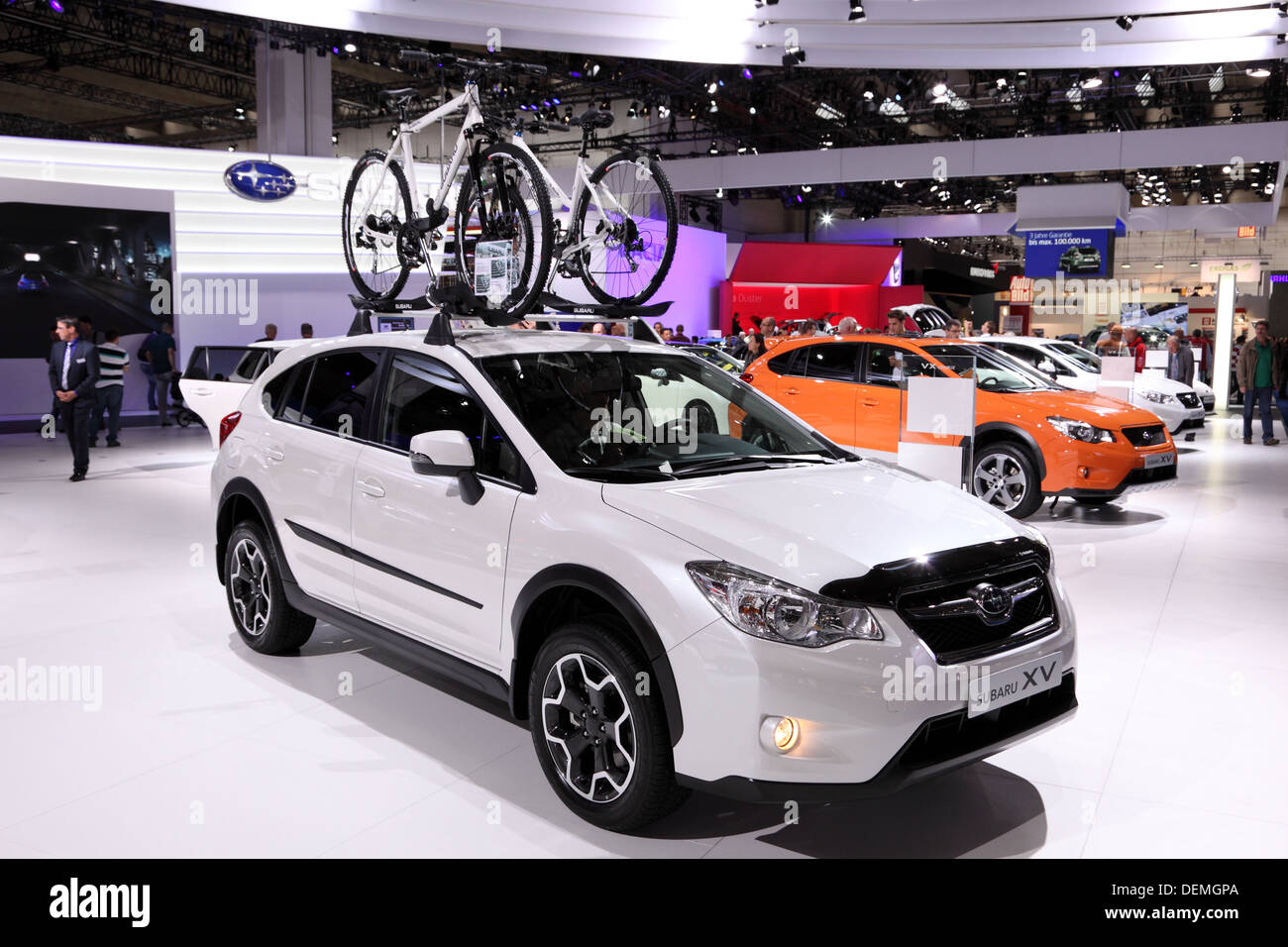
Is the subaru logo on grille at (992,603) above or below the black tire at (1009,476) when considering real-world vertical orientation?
above

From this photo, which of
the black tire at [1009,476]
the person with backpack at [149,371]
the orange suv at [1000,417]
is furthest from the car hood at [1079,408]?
the person with backpack at [149,371]

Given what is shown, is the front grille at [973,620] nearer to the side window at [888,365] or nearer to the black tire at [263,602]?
the black tire at [263,602]

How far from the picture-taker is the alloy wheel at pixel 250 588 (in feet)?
15.0

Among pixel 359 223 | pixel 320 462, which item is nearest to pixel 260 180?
pixel 359 223

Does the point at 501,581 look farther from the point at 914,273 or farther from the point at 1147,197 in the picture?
the point at 1147,197

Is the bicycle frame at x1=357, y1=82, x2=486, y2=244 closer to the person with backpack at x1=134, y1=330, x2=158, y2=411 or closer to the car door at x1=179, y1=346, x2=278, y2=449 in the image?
the car door at x1=179, y1=346, x2=278, y2=449

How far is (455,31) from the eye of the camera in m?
11.6

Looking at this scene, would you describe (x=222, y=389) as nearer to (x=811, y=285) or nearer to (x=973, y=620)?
(x=973, y=620)

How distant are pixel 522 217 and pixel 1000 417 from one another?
4534 millimetres

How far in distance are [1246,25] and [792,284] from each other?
43.4ft

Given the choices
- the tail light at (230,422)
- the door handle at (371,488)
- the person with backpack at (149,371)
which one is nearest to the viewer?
the door handle at (371,488)

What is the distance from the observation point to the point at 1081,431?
768 cm

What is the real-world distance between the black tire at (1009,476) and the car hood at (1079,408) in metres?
0.32

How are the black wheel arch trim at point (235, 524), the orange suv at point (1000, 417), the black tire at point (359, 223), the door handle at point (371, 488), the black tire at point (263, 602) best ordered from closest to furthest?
the door handle at point (371, 488), the black wheel arch trim at point (235, 524), the black tire at point (263, 602), the black tire at point (359, 223), the orange suv at point (1000, 417)
